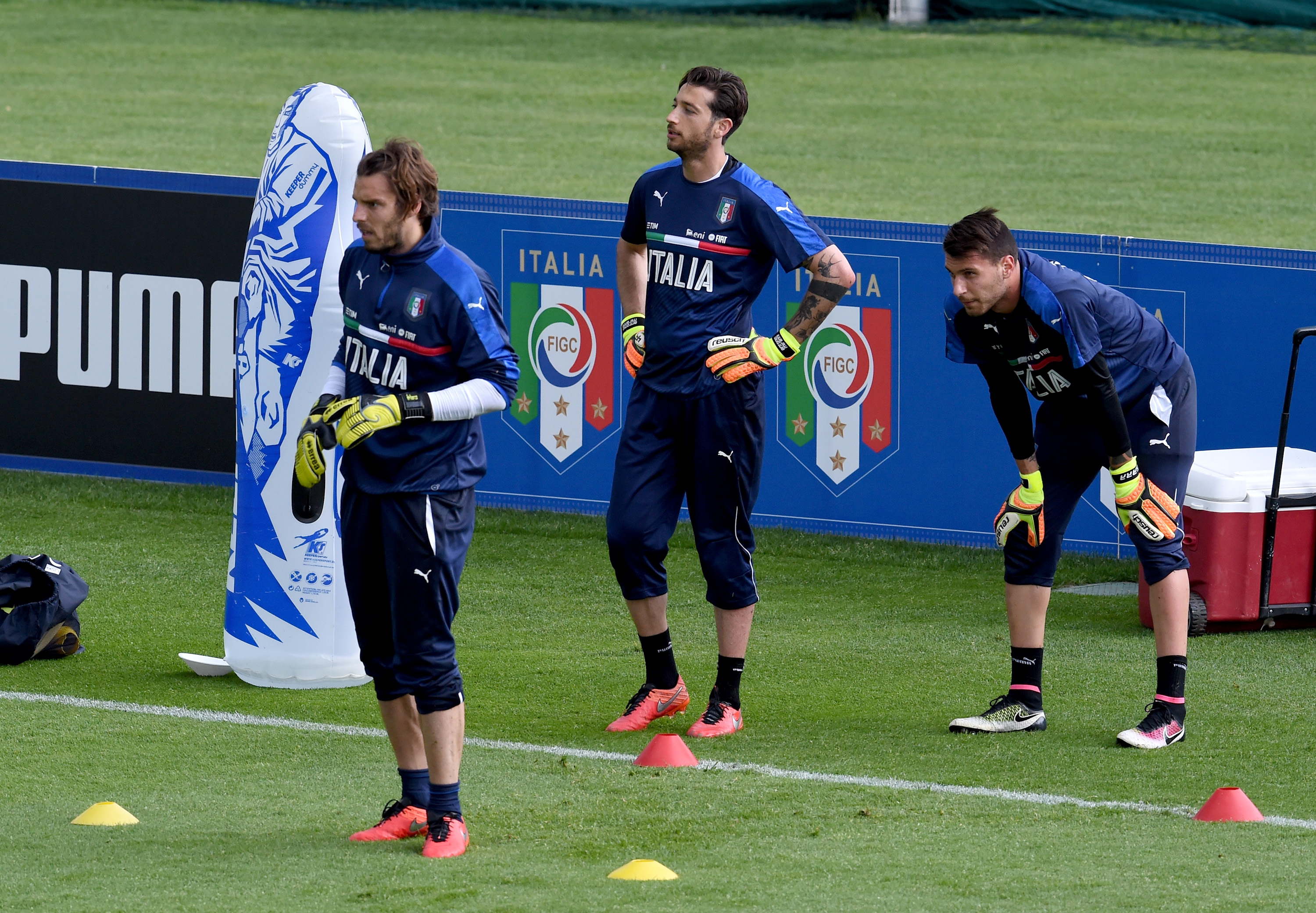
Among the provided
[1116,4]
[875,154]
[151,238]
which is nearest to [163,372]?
[151,238]

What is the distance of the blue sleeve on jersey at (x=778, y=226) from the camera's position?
23.5 feet

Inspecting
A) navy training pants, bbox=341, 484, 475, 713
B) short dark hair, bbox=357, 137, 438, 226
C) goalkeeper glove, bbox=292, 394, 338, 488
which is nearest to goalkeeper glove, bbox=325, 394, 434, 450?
goalkeeper glove, bbox=292, 394, 338, 488

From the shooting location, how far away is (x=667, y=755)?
6895 millimetres

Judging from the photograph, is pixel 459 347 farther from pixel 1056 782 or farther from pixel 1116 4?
pixel 1116 4

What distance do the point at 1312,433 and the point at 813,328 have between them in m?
3.72

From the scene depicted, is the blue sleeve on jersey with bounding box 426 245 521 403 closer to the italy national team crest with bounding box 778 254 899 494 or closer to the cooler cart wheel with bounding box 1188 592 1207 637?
the cooler cart wheel with bounding box 1188 592 1207 637

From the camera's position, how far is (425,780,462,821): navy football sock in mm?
5785

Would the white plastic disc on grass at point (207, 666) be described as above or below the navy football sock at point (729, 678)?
below

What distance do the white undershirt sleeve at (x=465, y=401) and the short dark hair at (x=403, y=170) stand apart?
18.9 inches

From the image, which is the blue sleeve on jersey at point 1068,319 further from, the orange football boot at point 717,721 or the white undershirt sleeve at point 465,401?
the white undershirt sleeve at point 465,401

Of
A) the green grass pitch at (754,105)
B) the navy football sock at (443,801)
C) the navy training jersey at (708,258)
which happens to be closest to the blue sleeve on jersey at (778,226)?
the navy training jersey at (708,258)

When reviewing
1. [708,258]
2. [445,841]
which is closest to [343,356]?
[445,841]

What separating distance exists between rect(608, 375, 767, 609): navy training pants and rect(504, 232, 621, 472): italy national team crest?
4.06 metres

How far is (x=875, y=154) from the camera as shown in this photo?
22938 millimetres
